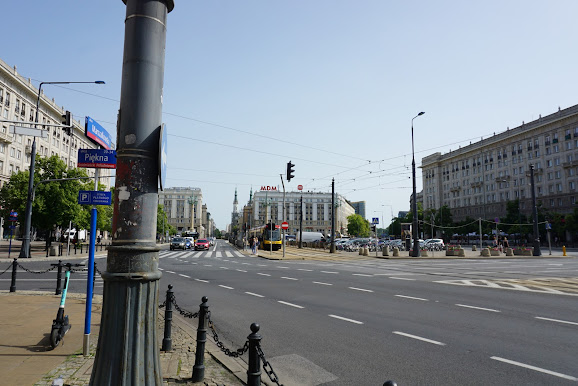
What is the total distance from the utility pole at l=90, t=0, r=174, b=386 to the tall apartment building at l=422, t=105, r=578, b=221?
69.0 metres

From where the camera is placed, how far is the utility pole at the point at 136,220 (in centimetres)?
282

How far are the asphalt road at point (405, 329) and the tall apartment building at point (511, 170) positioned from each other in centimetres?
5968

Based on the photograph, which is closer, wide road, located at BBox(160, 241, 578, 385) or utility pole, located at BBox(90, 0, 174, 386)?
utility pole, located at BBox(90, 0, 174, 386)

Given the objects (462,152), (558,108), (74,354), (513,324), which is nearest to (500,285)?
(513,324)

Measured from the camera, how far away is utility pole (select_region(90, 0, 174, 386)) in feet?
9.25

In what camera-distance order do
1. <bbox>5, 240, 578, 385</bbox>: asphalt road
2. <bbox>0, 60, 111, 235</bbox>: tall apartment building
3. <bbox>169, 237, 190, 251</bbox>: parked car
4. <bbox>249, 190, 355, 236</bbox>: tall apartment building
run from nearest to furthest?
<bbox>5, 240, 578, 385</bbox>: asphalt road, <bbox>169, 237, 190, 251</bbox>: parked car, <bbox>0, 60, 111, 235</bbox>: tall apartment building, <bbox>249, 190, 355, 236</bbox>: tall apartment building

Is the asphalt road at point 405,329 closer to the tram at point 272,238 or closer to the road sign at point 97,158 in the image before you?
→ the road sign at point 97,158

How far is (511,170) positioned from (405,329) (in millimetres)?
86104

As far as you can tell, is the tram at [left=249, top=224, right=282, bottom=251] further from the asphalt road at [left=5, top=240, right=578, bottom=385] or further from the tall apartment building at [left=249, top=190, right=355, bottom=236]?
the tall apartment building at [left=249, top=190, right=355, bottom=236]

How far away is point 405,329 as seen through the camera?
7406 mm

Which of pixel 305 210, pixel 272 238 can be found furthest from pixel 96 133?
pixel 305 210

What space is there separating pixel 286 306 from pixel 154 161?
24.5 ft

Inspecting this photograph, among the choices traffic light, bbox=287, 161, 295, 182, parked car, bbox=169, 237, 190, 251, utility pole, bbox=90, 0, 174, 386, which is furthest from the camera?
parked car, bbox=169, 237, 190, 251

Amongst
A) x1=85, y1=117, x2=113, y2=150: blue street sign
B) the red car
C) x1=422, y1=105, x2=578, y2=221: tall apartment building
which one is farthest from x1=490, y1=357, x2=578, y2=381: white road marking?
x1=422, y1=105, x2=578, y2=221: tall apartment building
